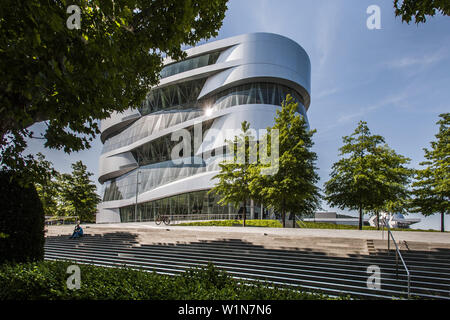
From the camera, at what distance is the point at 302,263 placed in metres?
8.53

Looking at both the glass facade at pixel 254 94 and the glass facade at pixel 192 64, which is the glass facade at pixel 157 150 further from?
the glass facade at pixel 192 64

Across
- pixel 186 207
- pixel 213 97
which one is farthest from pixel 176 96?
pixel 186 207

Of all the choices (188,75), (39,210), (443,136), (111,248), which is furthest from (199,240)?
(188,75)

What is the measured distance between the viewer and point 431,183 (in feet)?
63.5

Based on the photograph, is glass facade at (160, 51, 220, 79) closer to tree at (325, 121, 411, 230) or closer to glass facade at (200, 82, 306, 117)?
glass facade at (200, 82, 306, 117)

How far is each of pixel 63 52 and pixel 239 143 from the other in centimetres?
1943

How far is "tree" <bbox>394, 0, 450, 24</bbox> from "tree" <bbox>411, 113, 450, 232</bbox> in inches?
681

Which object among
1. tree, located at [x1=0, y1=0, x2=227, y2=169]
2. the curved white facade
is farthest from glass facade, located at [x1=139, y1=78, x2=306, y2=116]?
tree, located at [x1=0, y1=0, x2=227, y2=169]

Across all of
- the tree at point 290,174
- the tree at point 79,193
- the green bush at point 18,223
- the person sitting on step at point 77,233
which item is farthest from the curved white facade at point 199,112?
the green bush at point 18,223

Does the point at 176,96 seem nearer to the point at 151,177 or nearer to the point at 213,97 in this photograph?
the point at 213,97

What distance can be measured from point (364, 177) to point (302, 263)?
11.5 m

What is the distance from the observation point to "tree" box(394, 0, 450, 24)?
16.6 ft

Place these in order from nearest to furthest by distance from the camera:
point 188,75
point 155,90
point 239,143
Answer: point 239,143 → point 188,75 → point 155,90

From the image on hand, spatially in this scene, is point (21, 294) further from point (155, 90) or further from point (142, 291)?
point (155, 90)
